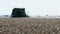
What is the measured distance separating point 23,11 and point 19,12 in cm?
135

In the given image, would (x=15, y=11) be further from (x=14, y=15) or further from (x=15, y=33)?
(x=15, y=33)

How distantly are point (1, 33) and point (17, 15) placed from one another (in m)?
67.9

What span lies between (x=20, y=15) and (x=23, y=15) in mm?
958

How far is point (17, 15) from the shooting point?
75.8m

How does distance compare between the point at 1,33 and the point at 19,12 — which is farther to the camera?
the point at 19,12

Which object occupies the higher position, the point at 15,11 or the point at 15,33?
the point at 15,33

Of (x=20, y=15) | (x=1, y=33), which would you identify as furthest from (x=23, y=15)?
(x=1, y=33)

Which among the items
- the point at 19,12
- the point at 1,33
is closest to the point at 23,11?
the point at 19,12

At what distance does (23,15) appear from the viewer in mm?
76125

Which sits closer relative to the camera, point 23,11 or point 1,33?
point 1,33

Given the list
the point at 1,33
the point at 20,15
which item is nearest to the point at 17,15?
the point at 20,15

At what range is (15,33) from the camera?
26.0ft

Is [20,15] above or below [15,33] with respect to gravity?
below

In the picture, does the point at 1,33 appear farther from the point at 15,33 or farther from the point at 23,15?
the point at 23,15
